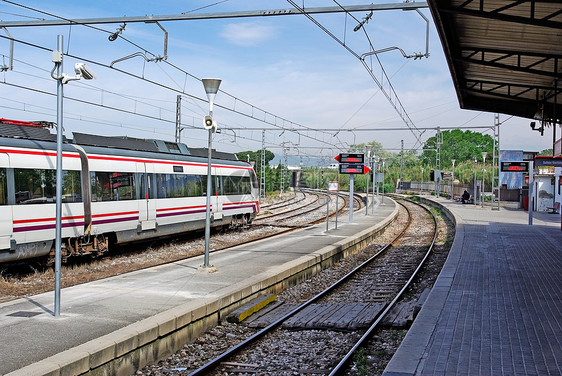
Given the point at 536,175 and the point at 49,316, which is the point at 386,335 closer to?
the point at 49,316

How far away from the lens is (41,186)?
39.0 feet

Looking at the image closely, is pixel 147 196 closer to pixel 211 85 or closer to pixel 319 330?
pixel 211 85

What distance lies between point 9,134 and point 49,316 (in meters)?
5.26

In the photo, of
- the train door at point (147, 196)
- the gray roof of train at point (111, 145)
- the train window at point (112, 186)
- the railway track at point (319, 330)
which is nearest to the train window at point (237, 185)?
the gray roof of train at point (111, 145)

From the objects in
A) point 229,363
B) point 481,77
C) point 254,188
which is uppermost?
point 481,77

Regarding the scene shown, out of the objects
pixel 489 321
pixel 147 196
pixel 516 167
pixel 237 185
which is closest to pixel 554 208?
pixel 516 167

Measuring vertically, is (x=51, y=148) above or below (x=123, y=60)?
below

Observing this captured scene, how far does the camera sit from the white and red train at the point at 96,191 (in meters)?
11.3

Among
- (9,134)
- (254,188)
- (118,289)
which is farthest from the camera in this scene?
(254,188)

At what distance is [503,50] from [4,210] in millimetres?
10593

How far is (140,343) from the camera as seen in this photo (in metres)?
6.79

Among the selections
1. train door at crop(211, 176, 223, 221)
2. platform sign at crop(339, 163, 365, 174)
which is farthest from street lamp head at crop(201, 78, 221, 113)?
platform sign at crop(339, 163, 365, 174)

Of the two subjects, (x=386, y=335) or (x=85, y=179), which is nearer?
(x=386, y=335)

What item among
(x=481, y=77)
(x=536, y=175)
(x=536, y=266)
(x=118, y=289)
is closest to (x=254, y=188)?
(x=481, y=77)
